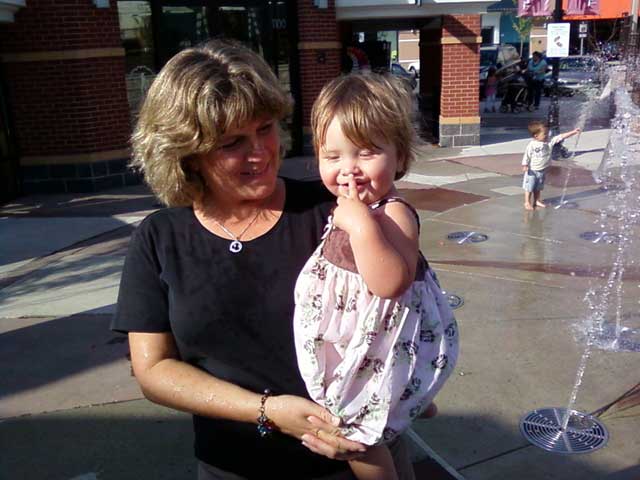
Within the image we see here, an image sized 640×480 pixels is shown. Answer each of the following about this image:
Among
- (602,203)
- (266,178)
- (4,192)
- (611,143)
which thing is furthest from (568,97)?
(266,178)

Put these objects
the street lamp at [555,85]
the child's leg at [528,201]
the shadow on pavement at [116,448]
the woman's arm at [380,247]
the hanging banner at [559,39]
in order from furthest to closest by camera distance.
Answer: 1. the street lamp at [555,85]
2. the hanging banner at [559,39]
3. the child's leg at [528,201]
4. the shadow on pavement at [116,448]
5. the woman's arm at [380,247]

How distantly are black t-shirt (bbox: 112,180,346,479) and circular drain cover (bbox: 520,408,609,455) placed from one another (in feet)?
6.88

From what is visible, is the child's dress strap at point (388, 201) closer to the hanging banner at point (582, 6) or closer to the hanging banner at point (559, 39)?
the hanging banner at point (559, 39)

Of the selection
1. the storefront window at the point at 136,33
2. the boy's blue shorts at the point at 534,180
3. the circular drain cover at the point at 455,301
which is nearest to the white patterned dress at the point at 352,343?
the circular drain cover at the point at 455,301

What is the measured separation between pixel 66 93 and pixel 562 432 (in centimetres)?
890

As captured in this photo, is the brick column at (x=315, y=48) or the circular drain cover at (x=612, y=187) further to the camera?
the brick column at (x=315, y=48)

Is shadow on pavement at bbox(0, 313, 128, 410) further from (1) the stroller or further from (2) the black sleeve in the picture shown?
(1) the stroller

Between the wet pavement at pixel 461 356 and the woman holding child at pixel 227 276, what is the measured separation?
0.71 metres

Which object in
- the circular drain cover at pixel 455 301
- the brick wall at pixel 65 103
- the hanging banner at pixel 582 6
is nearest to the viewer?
the circular drain cover at pixel 455 301

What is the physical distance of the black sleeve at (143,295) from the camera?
5.55ft

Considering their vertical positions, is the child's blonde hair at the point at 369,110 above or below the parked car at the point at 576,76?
above

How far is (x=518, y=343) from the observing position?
461cm

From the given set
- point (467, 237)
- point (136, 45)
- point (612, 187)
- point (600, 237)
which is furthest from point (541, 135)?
point (136, 45)

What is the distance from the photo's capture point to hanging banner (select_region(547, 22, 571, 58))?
12344 millimetres
